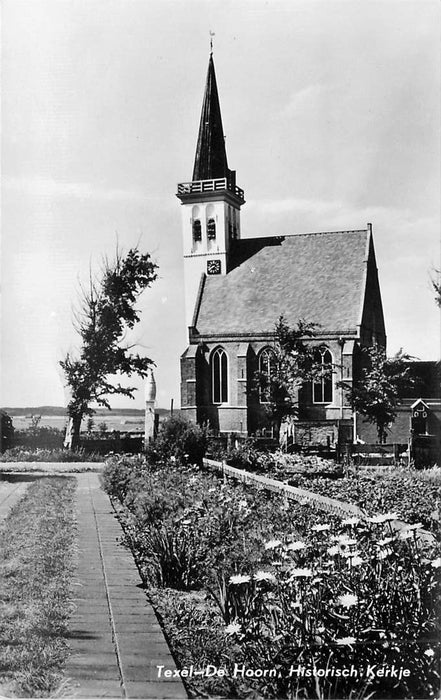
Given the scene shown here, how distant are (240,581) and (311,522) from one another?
127 inches

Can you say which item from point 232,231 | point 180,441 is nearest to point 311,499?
point 180,441

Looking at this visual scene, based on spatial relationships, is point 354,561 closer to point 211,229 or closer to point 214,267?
point 214,267

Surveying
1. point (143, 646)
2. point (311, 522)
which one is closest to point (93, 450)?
point (311, 522)

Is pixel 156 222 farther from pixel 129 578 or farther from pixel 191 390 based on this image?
pixel 191 390

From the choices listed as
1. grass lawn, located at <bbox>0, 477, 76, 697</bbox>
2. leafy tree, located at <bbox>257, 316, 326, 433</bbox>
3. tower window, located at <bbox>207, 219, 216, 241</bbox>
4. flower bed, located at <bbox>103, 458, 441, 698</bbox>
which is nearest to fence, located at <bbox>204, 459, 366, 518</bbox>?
flower bed, located at <bbox>103, 458, 441, 698</bbox>

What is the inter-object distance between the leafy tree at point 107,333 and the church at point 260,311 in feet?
34.6

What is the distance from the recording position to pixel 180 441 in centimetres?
1395

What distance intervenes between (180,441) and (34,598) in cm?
825

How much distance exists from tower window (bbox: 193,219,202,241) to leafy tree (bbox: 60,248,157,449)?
71.6 feet

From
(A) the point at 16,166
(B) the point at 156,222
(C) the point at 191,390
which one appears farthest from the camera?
(C) the point at 191,390

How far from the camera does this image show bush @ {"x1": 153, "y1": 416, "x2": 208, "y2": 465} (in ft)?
45.4

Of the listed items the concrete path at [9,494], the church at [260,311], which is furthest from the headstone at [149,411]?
the church at [260,311]

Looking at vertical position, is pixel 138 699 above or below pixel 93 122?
below

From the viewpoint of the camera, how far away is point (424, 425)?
87.2 feet
